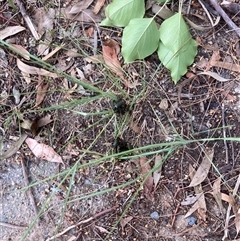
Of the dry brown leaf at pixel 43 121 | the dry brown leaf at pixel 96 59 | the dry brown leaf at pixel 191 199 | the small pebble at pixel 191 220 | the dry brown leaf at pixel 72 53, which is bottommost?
the small pebble at pixel 191 220

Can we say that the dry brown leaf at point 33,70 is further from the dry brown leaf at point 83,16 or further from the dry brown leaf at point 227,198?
the dry brown leaf at point 227,198

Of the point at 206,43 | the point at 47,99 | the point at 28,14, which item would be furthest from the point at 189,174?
the point at 28,14

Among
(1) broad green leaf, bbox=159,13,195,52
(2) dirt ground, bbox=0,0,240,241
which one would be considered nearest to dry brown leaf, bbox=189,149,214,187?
(2) dirt ground, bbox=0,0,240,241

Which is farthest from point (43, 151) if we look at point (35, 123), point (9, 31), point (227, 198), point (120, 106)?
point (227, 198)

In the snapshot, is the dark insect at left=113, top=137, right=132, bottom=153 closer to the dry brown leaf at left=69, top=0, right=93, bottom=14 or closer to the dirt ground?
the dirt ground

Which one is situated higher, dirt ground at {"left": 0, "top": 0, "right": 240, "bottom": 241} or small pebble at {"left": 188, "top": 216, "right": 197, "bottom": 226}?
dirt ground at {"left": 0, "top": 0, "right": 240, "bottom": 241}

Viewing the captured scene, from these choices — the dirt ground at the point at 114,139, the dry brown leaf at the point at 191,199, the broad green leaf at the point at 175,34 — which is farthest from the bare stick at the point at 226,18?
the dry brown leaf at the point at 191,199

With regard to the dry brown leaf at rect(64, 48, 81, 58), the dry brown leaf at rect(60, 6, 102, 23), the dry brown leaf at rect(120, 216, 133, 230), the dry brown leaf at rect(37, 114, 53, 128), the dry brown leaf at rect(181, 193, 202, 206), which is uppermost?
the dry brown leaf at rect(60, 6, 102, 23)
